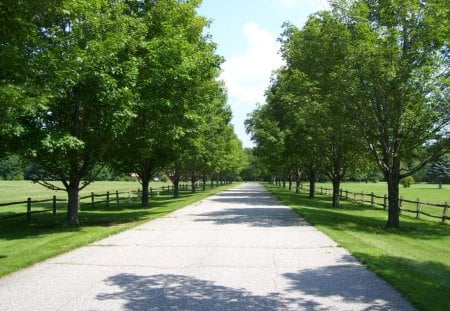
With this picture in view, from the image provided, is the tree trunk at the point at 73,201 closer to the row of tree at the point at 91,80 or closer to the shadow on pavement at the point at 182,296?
the row of tree at the point at 91,80

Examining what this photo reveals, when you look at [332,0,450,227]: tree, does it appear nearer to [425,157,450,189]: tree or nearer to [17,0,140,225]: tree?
[17,0,140,225]: tree

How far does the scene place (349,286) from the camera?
7.70 m

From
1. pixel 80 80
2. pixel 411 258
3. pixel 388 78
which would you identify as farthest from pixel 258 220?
pixel 80 80

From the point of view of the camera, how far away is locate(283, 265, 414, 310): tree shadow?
678cm

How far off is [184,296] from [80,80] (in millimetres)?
9248

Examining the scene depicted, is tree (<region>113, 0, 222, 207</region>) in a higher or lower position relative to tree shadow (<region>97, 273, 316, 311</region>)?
higher

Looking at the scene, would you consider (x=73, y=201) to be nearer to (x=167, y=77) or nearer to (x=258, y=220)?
(x=167, y=77)

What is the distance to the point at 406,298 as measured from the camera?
7004 mm

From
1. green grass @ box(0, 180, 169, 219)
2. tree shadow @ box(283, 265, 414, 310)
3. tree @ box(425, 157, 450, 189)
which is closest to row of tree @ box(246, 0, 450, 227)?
tree shadow @ box(283, 265, 414, 310)

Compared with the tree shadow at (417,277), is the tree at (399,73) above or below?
above

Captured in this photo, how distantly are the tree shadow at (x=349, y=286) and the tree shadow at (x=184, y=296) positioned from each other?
2.47 feet

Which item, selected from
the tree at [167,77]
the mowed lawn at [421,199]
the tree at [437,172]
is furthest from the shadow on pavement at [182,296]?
the tree at [437,172]

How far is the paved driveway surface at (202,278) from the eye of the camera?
21.6ft

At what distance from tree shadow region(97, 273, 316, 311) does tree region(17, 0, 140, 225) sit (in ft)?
21.6
